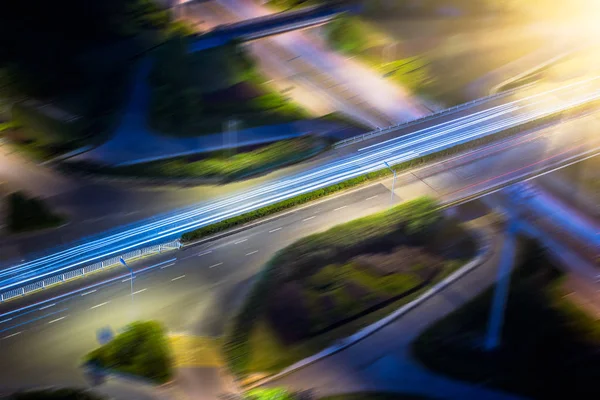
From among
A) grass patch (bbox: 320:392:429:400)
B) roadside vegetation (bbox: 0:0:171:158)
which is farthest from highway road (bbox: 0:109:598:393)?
roadside vegetation (bbox: 0:0:171:158)

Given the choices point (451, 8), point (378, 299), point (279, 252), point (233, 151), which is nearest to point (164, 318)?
point (279, 252)

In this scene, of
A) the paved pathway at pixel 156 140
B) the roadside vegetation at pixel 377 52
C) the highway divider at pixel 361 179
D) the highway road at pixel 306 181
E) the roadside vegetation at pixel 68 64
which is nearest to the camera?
the highway road at pixel 306 181

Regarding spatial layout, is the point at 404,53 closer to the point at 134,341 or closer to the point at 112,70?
the point at 112,70

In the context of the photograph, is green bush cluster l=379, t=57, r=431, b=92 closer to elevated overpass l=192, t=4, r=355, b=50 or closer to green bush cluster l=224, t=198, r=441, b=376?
elevated overpass l=192, t=4, r=355, b=50

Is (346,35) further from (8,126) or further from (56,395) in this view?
(56,395)

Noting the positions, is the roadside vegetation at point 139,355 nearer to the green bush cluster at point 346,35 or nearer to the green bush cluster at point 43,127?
the green bush cluster at point 43,127

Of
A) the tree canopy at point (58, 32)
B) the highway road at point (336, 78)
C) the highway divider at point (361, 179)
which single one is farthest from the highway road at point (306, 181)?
the tree canopy at point (58, 32)
